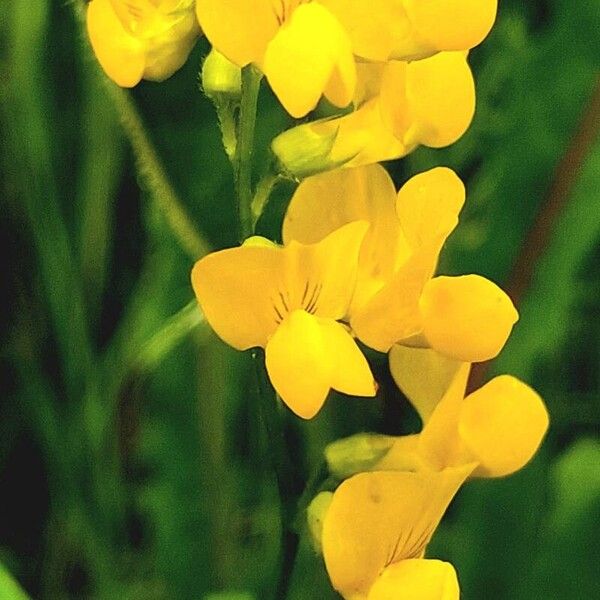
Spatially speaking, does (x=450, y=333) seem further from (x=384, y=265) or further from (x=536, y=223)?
(x=536, y=223)

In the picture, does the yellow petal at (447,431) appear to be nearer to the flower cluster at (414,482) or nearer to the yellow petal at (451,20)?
the flower cluster at (414,482)

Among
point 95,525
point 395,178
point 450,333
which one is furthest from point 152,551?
point 450,333

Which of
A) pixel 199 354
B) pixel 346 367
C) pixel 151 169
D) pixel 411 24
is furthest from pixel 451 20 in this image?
pixel 199 354

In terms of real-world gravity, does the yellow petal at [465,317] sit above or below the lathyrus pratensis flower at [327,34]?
below

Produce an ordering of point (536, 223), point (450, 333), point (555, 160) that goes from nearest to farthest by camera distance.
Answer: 1. point (450, 333)
2. point (536, 223)
3. point (555, 160)

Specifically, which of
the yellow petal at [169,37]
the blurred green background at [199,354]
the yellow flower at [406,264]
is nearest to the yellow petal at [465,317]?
the yellow flower at [406,264]

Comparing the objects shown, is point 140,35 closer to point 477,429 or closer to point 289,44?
point 289,44

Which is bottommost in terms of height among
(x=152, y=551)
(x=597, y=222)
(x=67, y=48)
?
(x=152, y=551)
